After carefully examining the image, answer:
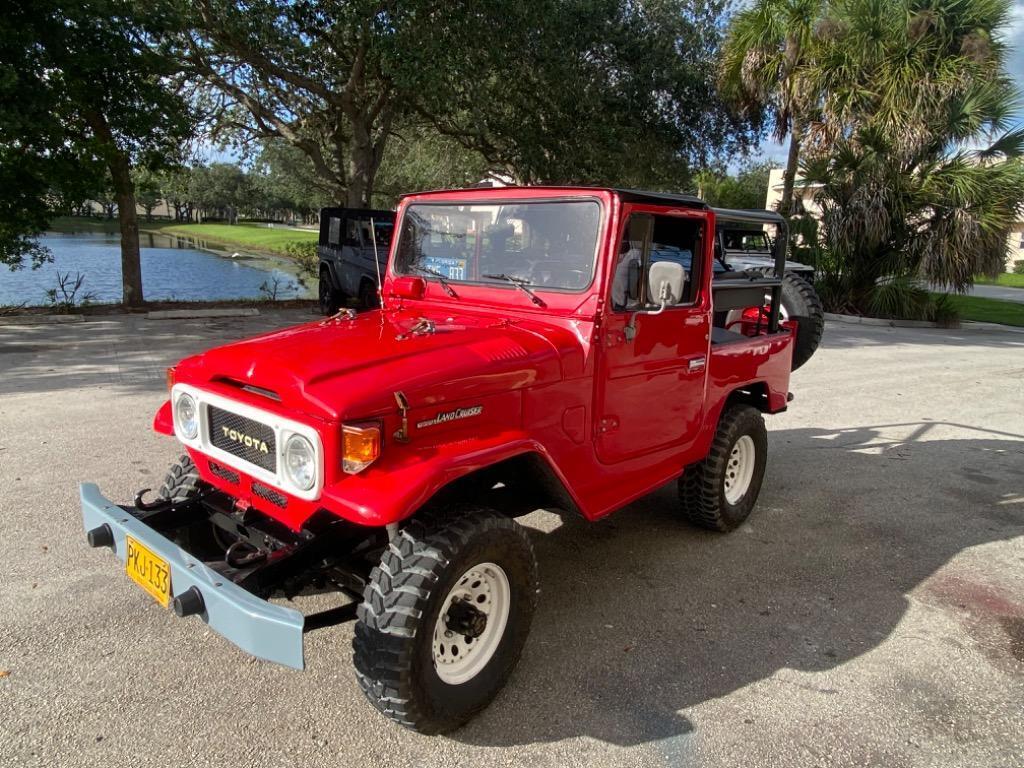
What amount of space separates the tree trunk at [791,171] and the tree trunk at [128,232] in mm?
13828

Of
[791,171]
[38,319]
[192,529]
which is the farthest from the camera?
[791,171]

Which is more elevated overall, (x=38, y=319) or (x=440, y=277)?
(x=440, y=277)

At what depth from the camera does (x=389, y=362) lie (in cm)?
267

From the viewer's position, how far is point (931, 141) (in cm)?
1494

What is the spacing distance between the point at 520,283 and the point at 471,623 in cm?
Answer: 162

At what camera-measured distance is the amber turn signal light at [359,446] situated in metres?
2.39

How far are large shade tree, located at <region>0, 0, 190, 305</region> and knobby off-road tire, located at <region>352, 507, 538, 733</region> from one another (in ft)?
33.7

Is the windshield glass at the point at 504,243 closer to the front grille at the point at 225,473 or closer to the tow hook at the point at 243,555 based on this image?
the front grille at the point at 225,473

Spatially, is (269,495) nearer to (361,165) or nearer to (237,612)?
(237,612)

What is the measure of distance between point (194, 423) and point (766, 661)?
2738mm

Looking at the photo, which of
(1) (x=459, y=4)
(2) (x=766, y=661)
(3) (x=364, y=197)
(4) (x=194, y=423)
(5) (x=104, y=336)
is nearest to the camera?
(4) (x=194, y=423)

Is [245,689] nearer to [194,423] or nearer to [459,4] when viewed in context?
[194,423]

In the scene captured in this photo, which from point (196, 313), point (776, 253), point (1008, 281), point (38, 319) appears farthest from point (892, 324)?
point (1008, 281)

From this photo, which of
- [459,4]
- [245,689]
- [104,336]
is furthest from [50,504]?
[459,4]
